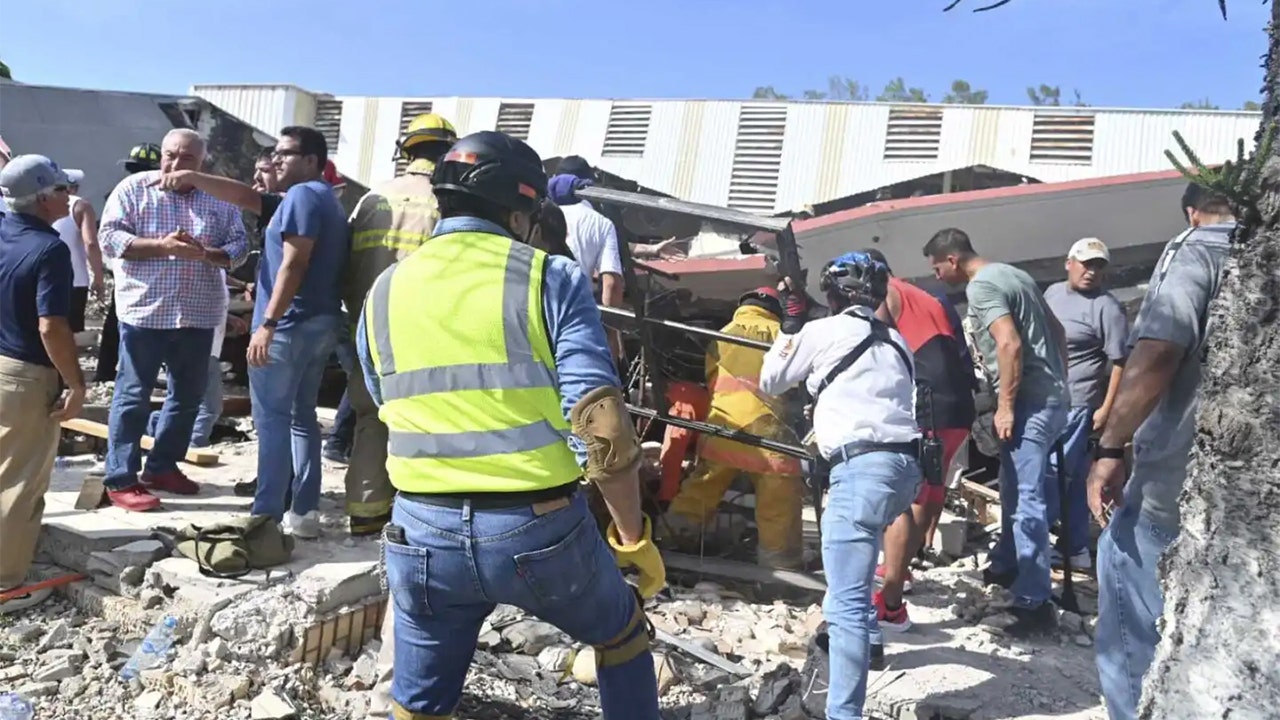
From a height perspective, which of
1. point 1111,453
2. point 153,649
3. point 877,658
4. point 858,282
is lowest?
point 153,649

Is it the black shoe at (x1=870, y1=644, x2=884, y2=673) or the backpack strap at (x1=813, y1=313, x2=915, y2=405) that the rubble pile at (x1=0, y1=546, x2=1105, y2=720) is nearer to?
the black shoe at (x1=870, y1=644, x2=884, y2=673)

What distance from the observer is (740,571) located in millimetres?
4945

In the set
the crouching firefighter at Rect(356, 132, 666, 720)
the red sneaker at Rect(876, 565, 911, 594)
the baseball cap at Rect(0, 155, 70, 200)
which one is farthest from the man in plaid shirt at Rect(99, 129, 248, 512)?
the red sneaker at Rect(876, 565, 911, 594)

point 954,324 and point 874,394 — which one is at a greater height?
point 954,324

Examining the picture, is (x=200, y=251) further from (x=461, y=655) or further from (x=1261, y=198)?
(x=1261, y=198)

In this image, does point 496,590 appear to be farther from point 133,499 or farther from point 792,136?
point 792,136

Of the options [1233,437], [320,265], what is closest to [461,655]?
[1233,437]

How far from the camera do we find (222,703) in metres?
3.37

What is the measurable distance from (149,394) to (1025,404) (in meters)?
4.29

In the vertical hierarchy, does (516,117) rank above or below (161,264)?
above

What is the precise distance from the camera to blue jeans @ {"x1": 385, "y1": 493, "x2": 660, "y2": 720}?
2.24 m

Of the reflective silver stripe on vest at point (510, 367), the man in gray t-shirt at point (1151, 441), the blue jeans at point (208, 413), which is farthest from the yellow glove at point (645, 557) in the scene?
the blue jeans at point (208, 413)

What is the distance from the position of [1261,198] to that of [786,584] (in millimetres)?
3482

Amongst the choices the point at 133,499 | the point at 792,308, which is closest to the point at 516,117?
the point at 792,308
